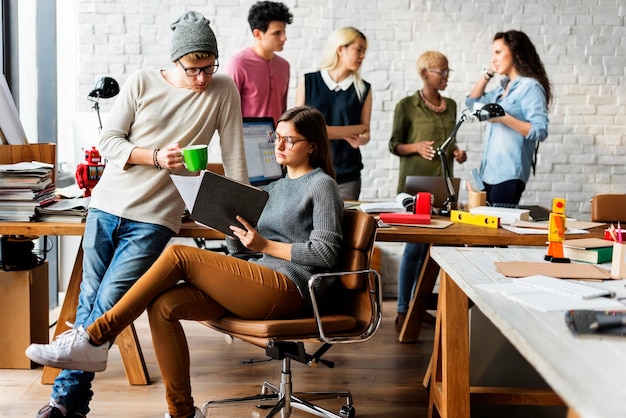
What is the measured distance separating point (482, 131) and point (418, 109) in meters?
1.11

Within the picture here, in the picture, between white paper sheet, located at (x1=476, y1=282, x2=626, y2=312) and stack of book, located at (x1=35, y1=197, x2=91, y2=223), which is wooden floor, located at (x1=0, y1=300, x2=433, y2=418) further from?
white paper sheet, located at (x1=476, y1=282, x2=626, y2=312)

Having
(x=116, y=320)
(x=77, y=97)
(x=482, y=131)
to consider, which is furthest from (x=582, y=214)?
(x=116, y=320)

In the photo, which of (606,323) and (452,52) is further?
(452,52)

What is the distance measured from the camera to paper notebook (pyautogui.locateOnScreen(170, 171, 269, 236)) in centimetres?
265

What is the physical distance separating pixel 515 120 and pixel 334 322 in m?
1.91

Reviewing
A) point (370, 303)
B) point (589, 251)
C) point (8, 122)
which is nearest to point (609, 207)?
point (589, 251)

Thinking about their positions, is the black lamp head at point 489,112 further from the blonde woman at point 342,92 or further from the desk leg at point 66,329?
the desk leg at point 66,329

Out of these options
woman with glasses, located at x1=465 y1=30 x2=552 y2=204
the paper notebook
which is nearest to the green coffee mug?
the paper notebook

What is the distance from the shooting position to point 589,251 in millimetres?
2449

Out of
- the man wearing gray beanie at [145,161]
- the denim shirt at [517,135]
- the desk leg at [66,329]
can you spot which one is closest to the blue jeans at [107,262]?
the man wearing gray beanie at [145,161]

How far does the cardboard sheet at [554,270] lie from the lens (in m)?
2.18

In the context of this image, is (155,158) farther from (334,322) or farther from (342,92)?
(342,92)

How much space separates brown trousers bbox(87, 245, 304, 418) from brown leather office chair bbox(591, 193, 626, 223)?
5.85 ft

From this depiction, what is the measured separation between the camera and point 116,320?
8.48 feet
